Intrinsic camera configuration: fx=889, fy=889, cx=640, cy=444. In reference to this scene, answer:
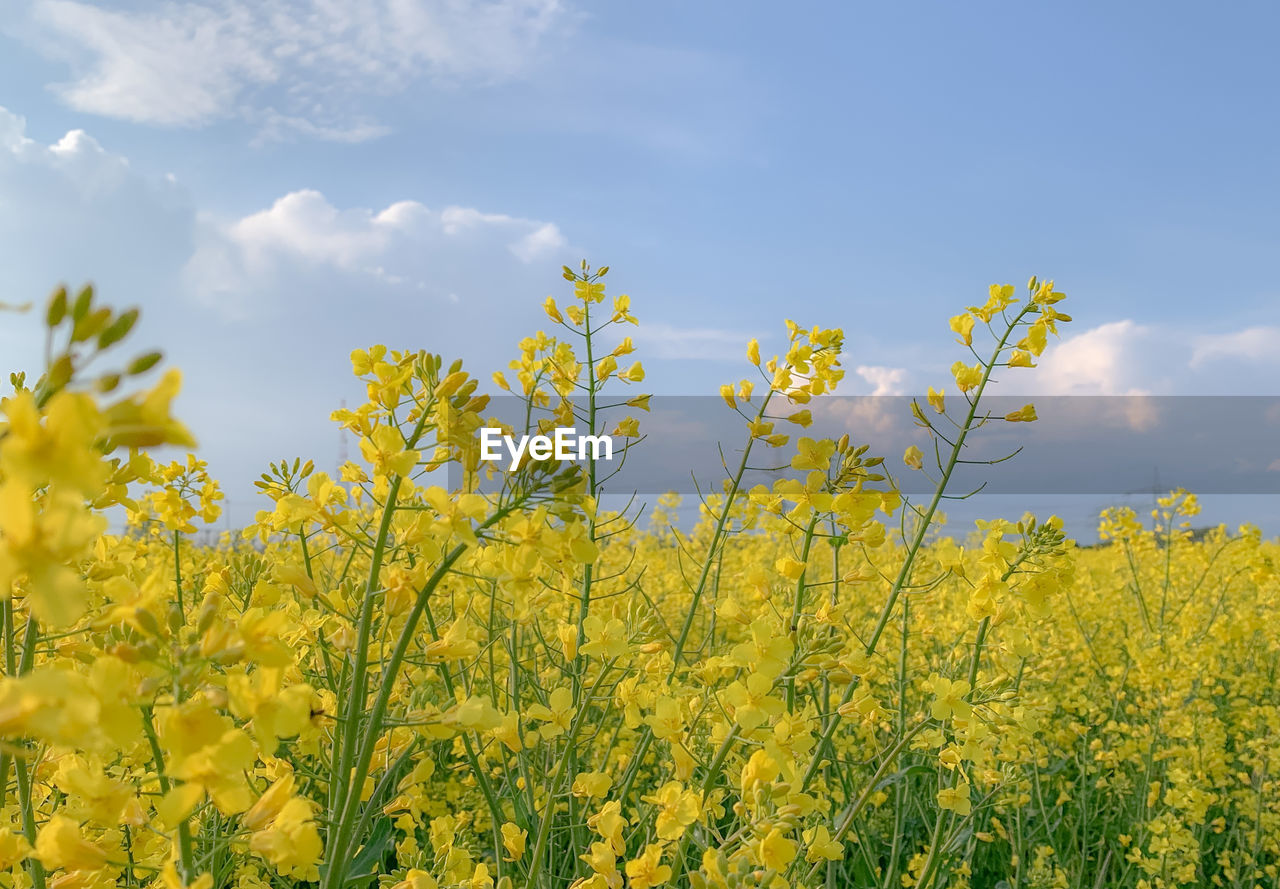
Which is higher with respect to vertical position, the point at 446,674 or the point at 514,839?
the point at 446,674

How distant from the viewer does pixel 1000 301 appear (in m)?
2.59

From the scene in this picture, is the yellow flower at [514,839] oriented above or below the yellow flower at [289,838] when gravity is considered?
below

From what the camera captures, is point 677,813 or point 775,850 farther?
point 677,813

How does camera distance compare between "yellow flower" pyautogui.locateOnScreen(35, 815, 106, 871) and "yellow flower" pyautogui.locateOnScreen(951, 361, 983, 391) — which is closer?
"yellow flower" pyautogui.locateOnScreen(35, 815, 106, 871)

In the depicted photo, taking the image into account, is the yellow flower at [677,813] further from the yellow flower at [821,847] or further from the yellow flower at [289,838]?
the yellow flower at [289,838]

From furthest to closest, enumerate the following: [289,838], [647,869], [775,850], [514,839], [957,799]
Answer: [957,799] < [514,839] < [647,869] < [775,850] < [289,838]

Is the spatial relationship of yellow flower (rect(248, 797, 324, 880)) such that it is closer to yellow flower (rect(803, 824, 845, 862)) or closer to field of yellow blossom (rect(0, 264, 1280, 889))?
field of yellow blossom (rect(0, 264, 1280, 889))

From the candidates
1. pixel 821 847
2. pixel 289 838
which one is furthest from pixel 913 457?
pixel 289 838

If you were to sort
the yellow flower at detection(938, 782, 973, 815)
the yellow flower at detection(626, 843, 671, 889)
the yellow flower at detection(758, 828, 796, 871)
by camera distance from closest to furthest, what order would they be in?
the yellow flower at detection(758, 828, 796, 871) → the yellow flower at detection(626, 843, 671, 889) → the yellow flower at detection(938, 782, 973, 815)

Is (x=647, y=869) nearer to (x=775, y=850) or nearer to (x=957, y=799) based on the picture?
Result: (x=775, y=850)

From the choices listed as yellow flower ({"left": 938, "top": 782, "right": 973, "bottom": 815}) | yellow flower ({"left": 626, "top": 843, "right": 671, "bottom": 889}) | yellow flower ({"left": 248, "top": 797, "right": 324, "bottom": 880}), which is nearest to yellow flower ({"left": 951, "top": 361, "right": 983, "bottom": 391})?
yellow flower ({"left": 938, "top": 782, "right": 973, "bottom": 815})

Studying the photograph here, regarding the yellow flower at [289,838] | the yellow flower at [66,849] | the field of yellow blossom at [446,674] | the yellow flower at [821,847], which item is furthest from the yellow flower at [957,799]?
the yellow flower at [66,849]

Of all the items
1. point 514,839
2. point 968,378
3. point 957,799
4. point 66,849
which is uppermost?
point 968,378

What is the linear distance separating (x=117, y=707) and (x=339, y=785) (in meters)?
0.63
